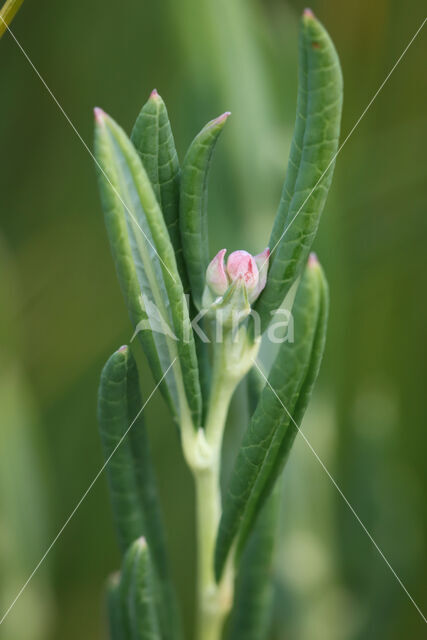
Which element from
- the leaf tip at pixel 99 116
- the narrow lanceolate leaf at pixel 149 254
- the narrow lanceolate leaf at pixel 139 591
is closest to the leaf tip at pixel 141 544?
the narrow lanceolate leaf at pixel 139 591

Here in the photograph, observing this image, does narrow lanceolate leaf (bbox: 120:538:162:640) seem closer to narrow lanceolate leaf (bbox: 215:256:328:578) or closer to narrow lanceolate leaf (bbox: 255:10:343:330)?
narrow lanceolate leaf (bbox: 215:256:328:578)

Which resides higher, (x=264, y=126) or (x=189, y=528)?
(x=264, y=126)

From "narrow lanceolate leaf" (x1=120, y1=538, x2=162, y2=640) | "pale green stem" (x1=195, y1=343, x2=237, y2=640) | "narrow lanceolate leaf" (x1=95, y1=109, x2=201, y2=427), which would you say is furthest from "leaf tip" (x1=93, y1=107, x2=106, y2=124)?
"narrow lanceolate leaf" (x1=120, y1=538, x2=162, y2=640)

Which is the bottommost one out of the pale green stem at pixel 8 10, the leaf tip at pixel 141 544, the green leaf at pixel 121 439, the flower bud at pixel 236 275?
the leaf tip at pixel 141 544

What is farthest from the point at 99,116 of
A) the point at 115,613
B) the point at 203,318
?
the point at 115,613

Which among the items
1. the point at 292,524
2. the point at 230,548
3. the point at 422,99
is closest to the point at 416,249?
the point at 422,99

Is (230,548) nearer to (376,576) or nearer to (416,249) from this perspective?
(376,576)

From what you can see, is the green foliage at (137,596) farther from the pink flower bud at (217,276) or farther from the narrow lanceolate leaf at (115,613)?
the pink flower bud at (217,276)
